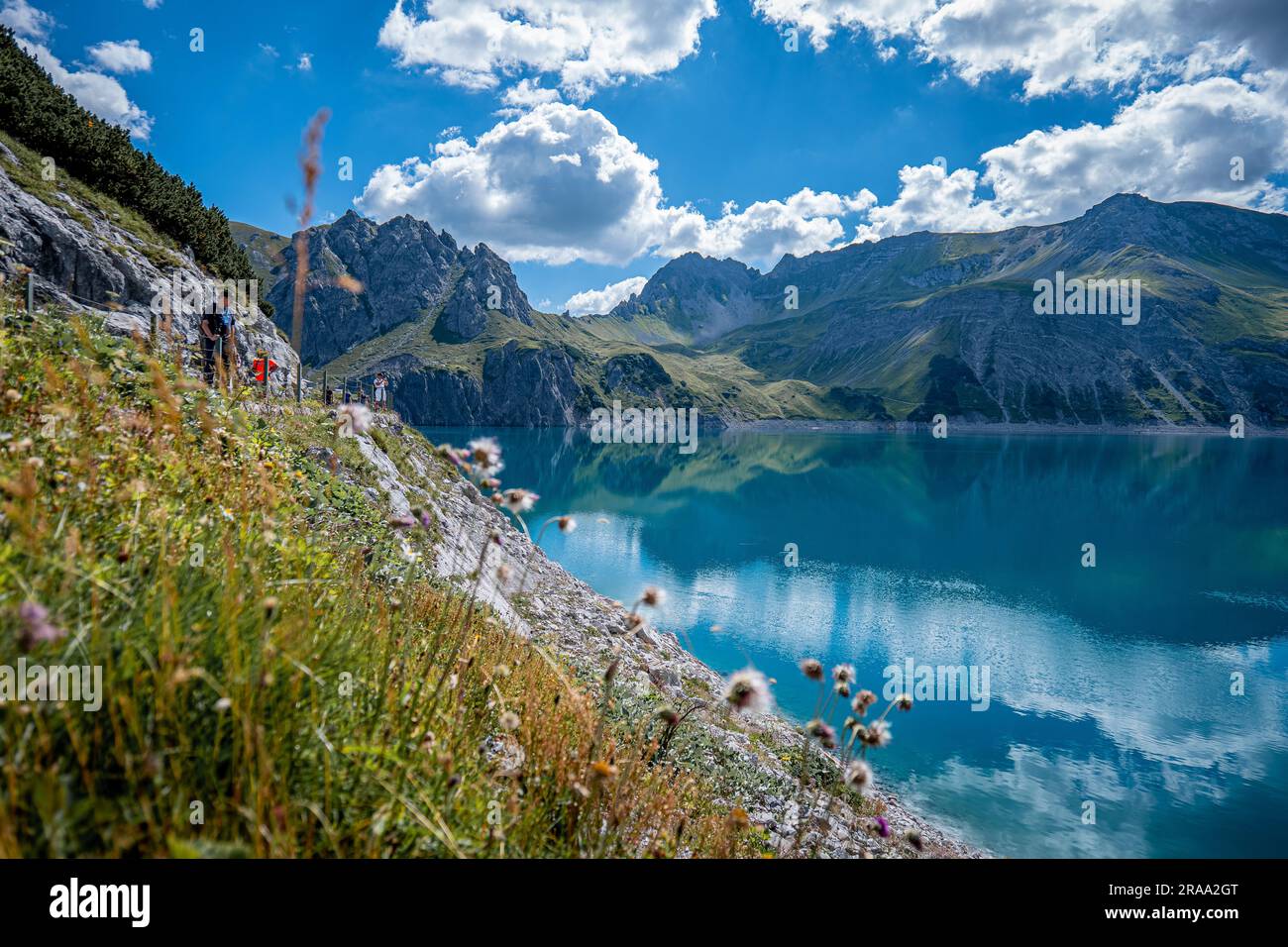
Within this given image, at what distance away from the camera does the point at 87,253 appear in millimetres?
22031

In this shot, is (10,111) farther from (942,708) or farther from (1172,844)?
(1172,844)

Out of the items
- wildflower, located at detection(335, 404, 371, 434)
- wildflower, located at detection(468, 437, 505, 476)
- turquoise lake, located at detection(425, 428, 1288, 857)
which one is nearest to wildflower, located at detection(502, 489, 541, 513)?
wildflower, located at detection(468, 437, 505, 476)

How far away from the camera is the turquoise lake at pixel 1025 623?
677 inches

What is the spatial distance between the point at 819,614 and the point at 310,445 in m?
27.4

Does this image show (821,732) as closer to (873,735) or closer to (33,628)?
(873,735)

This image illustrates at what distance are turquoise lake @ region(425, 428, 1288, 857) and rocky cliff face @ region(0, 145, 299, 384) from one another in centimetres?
2304

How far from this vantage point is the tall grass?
2.04 metres

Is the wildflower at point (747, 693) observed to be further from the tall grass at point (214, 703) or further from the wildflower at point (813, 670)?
the tall grass at point (214, 703)

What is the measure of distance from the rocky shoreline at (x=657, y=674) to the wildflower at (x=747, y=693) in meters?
1.40

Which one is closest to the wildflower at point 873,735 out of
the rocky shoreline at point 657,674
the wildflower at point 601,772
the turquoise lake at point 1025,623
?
the rocky shoreline at point 657,674

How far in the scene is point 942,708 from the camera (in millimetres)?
22641

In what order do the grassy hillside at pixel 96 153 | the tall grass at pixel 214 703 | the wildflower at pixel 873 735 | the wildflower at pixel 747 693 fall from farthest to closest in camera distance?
the grassy hillside at pixel 96 153 → the wildflower at pixel 873 735 → the wildflower at pixel 747 693 → the tall grass at pixel 214 703

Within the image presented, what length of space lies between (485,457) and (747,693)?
2.27m
